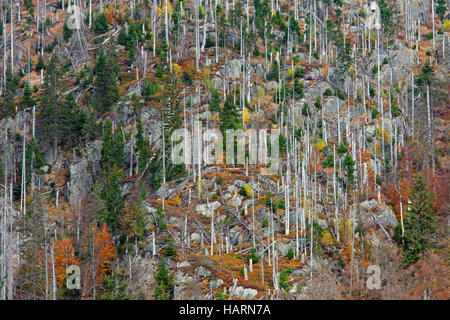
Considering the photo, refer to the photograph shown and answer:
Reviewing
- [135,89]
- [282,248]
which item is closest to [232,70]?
[135,89]

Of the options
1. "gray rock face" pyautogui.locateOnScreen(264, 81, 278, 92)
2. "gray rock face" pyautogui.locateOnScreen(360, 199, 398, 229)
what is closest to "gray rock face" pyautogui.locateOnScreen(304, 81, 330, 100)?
"gray rock face" pyautogui.locateOnScreen(264, 81, 278, 92)

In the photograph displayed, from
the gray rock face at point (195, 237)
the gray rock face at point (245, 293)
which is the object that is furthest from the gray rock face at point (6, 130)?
the gray rock face at point (245, 293)

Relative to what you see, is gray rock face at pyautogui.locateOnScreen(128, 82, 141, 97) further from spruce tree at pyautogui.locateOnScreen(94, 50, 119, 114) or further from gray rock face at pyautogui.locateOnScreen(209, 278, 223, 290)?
gray rock face at pyautogui.locateOnScreen(209, 278, 223, 290)

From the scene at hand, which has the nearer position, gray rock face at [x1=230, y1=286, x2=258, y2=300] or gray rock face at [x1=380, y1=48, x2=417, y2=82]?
gray rock face at [x1=230, y1=286, x2=258, y2=300]

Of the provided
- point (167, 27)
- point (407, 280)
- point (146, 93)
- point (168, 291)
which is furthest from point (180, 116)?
point (407, 280)

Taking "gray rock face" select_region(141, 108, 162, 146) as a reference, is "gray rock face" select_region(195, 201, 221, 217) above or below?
below

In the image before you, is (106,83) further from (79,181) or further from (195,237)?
(195,237)

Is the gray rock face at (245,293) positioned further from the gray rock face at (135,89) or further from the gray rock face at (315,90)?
the gray rock face at (315,90)
